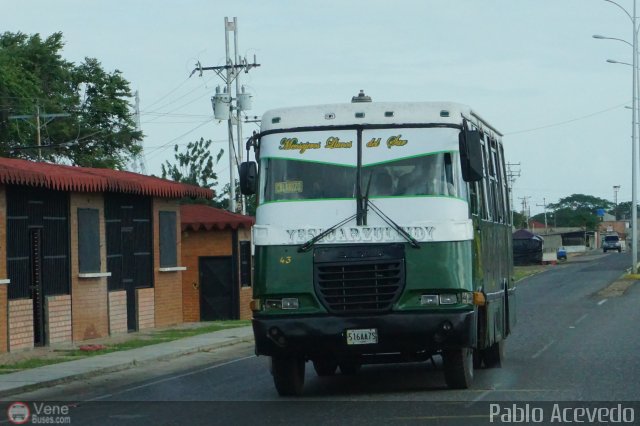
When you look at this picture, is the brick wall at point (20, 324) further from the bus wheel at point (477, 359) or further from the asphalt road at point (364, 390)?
the bus wheel at point (477, 359)

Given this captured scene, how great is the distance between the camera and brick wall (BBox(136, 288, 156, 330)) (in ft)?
102

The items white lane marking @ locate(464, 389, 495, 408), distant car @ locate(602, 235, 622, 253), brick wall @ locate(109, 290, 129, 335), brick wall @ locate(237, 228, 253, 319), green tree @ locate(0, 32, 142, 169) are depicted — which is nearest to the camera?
white lane marking @ locate(464, 389, 495, 408)

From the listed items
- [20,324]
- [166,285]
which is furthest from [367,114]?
[166,285]

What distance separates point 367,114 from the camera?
47.8ft

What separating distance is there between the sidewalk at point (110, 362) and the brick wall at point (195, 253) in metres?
7.21

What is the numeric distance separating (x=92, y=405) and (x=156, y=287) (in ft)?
56.4

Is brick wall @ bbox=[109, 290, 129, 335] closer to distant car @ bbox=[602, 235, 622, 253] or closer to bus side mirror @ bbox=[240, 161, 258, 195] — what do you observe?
bus side mirror @ bbox=[240, 161, 258, 195]

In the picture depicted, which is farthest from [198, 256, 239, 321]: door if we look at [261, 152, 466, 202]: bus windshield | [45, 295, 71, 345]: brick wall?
[261, 152, 466, 202]: bus windshield

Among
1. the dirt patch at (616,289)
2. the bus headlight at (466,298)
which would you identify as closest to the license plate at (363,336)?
the bus headlight at (466,298)

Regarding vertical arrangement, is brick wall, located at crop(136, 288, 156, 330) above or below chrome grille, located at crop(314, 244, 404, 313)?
below

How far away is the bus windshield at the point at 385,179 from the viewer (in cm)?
1430

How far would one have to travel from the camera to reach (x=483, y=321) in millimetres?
15438

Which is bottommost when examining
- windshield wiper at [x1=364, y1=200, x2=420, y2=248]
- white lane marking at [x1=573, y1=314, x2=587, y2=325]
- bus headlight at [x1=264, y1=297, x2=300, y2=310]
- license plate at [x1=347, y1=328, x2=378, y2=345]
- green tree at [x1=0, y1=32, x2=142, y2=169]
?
white lane marking at [x1=573, y1=314, x2=587, y2=325]

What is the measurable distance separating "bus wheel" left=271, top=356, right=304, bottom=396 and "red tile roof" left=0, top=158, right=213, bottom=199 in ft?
33.2
